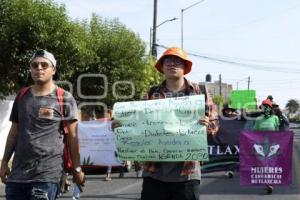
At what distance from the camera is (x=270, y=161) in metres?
10.7

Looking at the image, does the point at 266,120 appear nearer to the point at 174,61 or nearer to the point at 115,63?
the point at 174,61

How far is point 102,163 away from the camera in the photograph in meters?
14.4

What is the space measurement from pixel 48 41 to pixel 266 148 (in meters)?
7.15

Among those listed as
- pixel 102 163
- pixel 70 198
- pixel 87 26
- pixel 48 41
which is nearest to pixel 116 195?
pixel 70 198

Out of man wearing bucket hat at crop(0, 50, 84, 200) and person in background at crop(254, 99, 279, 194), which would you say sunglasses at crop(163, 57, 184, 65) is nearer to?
man wearing bucket hat at crop(0, 50, 84, 200)

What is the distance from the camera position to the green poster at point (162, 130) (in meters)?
5.02

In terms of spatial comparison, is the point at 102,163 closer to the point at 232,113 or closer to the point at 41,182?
the point at 232,113

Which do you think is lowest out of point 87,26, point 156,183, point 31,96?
point 156,183

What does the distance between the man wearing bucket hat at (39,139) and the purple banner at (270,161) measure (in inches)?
241

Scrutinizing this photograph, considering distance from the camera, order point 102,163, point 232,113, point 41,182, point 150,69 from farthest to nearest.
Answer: point 150,69
point 102,163
point 232,113
point 41,182

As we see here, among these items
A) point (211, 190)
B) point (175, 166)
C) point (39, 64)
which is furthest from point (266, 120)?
point (39, 64)

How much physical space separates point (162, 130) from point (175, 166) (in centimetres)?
33

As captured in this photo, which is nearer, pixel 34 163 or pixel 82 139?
pixel 34 163

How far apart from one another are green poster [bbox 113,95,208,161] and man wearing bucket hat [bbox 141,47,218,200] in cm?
7
